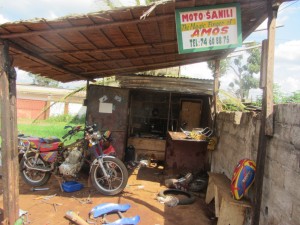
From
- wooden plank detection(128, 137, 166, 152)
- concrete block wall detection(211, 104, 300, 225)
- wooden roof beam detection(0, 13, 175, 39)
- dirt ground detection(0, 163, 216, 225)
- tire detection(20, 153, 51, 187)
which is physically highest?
wooden roof beam detection(0, 13, 175, 39)

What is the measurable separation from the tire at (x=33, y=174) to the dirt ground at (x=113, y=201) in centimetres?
16

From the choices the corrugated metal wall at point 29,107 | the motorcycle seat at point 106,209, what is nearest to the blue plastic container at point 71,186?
the motorcycle seat at point 106,209

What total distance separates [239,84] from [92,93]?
30160 millimetres

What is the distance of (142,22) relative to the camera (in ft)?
11.9

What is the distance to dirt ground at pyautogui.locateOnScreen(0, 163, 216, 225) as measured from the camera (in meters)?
4.50

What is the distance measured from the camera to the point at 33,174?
6.00 meters

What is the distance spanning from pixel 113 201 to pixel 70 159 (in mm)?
1309

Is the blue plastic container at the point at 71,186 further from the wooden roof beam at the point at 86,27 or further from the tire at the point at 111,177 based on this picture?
the wooden roof beam at the point at 86,27

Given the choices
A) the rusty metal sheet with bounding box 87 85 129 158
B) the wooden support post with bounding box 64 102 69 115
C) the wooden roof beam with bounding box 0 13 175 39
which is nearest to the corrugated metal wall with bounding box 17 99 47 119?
the wooden support post with bounding box 64 102 69 115

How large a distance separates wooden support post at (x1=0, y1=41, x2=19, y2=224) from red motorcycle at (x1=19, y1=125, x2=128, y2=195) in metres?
1.61

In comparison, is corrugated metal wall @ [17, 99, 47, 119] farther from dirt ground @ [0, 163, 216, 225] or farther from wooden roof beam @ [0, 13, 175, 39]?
wooden roof beam @ [0, 13, 175, 39]

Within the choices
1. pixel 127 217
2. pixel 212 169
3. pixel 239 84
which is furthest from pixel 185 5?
pixel 239 84

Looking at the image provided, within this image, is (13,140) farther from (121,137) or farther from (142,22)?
(121,137)

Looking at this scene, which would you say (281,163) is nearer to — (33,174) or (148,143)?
(33,174)
